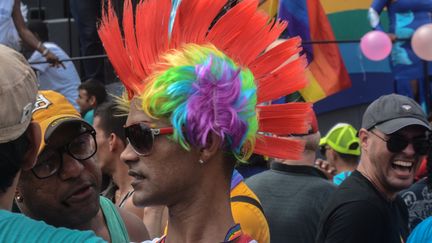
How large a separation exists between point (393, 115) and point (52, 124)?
1.90m

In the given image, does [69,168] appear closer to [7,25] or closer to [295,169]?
[295,169]

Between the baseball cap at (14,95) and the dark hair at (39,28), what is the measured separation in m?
6.36

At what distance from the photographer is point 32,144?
88.2 inches

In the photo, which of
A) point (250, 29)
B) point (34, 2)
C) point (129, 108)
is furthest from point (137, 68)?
point (34, 2)

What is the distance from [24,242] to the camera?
2072 mm

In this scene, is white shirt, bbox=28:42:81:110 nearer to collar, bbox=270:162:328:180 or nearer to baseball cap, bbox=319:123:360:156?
baseball cap, bbox=319:123:360:156

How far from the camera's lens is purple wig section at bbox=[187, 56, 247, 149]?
2357 millimetres

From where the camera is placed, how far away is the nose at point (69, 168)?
2955 millimetres

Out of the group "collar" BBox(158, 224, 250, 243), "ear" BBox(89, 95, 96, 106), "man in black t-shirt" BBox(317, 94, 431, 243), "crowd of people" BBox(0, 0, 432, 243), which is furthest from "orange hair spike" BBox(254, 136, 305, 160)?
"ear" BBox(89, 95, 96, 106)

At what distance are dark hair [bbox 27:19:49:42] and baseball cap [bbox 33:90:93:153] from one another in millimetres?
5489

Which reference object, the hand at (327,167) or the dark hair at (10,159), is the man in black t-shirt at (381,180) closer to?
the dark hair at (10,159)

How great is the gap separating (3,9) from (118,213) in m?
5.05

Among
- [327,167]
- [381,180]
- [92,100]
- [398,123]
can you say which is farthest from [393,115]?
[92,100]

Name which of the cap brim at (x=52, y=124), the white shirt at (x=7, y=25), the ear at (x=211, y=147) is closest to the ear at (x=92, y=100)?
the white shirt at (x=7, y=25)
